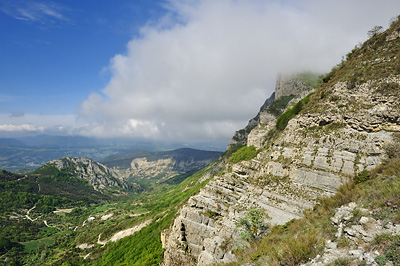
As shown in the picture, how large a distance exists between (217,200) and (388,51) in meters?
35.9

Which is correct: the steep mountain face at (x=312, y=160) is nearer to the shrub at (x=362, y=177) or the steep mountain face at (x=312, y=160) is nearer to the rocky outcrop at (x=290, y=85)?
the shrub at (x=362, y=177)

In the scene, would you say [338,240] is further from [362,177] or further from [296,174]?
[296,174]

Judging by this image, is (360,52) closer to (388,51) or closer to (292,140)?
(388,51)

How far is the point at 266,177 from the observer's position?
84.7ft

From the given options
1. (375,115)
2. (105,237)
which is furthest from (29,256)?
(375,115)

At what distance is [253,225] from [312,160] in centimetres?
1197

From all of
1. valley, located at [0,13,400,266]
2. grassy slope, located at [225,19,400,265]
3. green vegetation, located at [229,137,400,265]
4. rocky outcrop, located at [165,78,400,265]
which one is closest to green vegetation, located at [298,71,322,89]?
valley, located at [0,13,400,266]

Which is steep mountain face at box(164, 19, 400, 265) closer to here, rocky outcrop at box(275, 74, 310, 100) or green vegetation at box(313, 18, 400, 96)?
green vegetation at box(313, 18, 400, 96)

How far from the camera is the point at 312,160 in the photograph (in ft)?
77.0

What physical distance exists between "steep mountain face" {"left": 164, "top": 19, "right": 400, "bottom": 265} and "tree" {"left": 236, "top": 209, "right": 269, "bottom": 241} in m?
0.94

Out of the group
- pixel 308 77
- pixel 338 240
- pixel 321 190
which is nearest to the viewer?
pixel 338 240

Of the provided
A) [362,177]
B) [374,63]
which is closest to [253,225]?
[362,177]

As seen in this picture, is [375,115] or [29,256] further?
[29,256]

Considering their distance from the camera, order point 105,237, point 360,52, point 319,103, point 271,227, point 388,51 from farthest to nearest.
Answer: point 105,237 → point 360,52 → point 319,103 → point 388,51 → point 271,227
